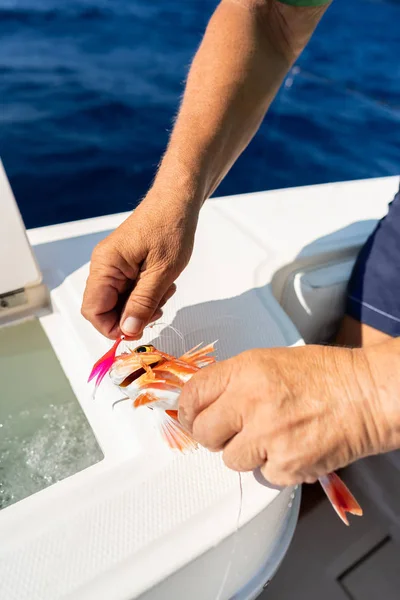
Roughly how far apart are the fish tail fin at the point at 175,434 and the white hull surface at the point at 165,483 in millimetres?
21

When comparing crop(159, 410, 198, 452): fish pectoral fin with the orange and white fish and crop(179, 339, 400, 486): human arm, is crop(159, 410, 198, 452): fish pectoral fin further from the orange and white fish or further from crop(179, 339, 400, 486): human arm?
crop(179, 339, 400, 486): human arm

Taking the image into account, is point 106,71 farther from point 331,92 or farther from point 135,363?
point 135,363

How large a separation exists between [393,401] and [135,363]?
0.55 m

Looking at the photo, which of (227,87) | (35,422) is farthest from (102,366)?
(227,87)

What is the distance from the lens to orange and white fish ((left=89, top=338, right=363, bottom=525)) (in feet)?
3.43

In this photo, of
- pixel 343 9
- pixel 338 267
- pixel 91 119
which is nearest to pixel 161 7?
pixel 343 9

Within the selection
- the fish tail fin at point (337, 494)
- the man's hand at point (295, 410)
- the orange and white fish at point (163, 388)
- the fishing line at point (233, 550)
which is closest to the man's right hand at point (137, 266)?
the orange and white fish at point (163, 388)

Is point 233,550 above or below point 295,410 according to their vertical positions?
below

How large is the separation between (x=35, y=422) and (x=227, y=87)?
104 cm

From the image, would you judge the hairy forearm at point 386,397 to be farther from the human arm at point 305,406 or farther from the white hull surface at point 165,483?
the white hull surface at point 165,483

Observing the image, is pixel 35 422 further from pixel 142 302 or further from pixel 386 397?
pixel 386 397

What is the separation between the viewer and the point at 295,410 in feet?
2.76

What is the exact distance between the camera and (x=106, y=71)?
504 centimetres

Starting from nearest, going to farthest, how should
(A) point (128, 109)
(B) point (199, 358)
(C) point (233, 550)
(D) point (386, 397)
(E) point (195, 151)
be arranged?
(D) point (386, 397) → (C) point (233, 550) → (B) point (199, 358) → (E) point (195, 151) → (A) point (128, 109)
